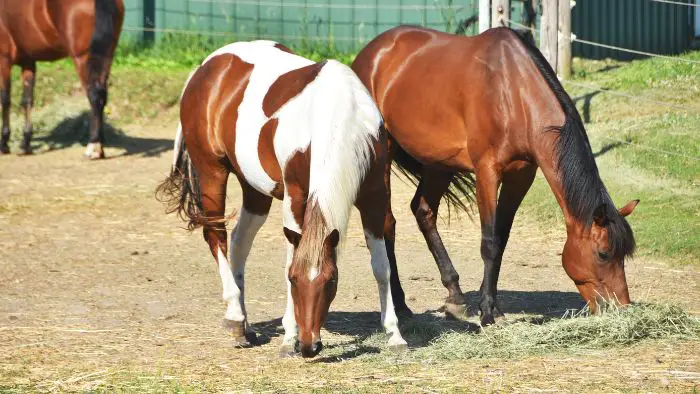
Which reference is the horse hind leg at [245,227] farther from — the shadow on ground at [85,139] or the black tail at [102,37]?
the shadow on ground at [85,139]

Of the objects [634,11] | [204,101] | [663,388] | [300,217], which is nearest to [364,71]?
[204,101]

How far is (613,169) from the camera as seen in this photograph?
1060cm

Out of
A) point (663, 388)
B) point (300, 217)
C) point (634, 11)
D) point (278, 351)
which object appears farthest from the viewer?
point (634, 11)

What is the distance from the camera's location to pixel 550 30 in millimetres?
12102

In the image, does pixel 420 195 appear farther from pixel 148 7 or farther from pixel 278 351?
pixel 148 7

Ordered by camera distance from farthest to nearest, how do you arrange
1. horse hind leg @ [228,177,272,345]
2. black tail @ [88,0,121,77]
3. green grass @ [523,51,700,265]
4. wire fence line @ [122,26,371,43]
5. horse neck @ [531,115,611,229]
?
1. wire fence line @ [122,26,371,43]
2. black tail @ [88,0,121,77]
3. green grass @ [523,51,700,265]
4. horse hind leg @ [228,177,272,345]
5. horse neck @ [531,115,611,229]

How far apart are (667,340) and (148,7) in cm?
1277

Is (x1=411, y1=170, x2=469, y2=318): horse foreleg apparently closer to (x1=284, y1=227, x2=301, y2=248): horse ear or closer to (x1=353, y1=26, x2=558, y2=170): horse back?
(x1=353, y1=26, x2=558, y2=170): horse back

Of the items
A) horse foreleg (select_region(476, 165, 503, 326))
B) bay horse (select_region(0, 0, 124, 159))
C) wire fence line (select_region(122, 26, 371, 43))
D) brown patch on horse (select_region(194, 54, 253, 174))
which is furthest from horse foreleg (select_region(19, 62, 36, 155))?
horse foreleg (select_region(476, 165, 503, 326))

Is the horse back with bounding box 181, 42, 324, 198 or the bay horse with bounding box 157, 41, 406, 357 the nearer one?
the bay horse with bounding box 157, 41, 406, 357

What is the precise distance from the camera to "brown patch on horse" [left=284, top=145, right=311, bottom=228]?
225 inches

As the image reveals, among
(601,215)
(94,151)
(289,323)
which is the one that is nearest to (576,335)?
(601,215)

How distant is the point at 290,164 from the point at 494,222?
1473 millimetres

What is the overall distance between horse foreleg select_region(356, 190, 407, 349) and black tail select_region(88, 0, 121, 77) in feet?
24.6
